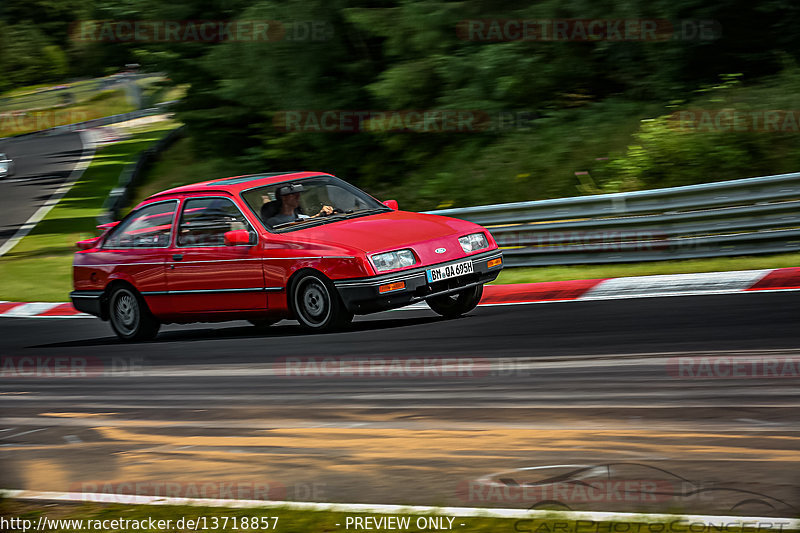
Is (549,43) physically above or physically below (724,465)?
above

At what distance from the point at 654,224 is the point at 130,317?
5.75m

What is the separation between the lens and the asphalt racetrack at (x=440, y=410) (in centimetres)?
486

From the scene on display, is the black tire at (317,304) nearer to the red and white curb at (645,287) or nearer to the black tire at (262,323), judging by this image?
the black tire at (262,323)

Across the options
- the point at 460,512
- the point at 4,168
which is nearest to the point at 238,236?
the point at 460,512

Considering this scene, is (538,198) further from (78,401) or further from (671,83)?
(78,401)

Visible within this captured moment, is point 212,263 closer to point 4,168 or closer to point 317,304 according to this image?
point 317,304

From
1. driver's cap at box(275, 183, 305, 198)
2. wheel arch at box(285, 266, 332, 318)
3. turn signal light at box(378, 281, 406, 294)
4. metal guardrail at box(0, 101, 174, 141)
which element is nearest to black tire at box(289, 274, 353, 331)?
wheel arch at box(285, 266, 332, 318)

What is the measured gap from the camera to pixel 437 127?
18578 mm

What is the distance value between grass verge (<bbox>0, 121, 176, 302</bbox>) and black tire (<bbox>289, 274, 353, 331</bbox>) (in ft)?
24.5

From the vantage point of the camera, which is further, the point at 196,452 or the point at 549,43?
the point at 549,43

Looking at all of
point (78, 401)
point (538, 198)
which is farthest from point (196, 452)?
point (538, 198)

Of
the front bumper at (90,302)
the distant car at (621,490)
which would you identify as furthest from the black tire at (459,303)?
the distant car at (621,490)

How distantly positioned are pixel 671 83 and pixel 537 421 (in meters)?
12.0

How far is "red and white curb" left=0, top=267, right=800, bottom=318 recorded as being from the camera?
385 inches
